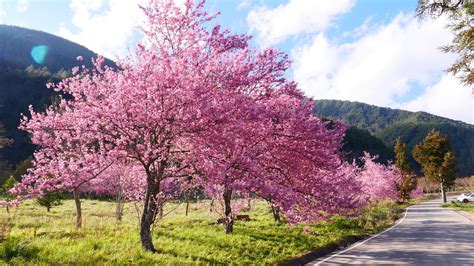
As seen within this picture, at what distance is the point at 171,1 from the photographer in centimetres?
1030

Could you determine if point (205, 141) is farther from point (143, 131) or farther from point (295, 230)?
A: point (295, 230)

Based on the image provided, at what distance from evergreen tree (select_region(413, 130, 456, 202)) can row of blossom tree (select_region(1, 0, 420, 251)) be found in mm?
45343

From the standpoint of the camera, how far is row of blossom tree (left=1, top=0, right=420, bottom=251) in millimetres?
8531

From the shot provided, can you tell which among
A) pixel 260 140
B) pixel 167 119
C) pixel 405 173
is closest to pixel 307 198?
pixel 260 140

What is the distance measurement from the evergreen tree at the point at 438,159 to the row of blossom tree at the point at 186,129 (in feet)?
149

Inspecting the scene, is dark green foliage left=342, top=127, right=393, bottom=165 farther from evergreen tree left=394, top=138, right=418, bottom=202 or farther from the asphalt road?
the asphalt road

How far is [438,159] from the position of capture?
5000 centimetres

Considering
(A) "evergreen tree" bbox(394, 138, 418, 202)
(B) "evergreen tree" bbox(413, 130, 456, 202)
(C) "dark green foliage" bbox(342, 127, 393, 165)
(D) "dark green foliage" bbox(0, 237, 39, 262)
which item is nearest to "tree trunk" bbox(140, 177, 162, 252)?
(D) "dark green foliage" bbox(0, 237, 39, 262)

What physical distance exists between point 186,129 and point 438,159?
51.1 meters

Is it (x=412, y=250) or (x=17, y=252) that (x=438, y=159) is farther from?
(x=17, y=252)

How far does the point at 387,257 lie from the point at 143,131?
28.2 ft

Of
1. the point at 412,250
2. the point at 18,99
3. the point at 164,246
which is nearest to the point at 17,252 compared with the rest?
the point at 164,246

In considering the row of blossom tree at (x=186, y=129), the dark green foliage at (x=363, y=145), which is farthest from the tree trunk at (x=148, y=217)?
the dark green foliage at (x=363, y=145)

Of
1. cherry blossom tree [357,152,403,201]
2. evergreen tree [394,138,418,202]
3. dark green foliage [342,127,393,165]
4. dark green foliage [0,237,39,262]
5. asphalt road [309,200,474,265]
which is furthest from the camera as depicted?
dark green foliage [342,127,393,165]
